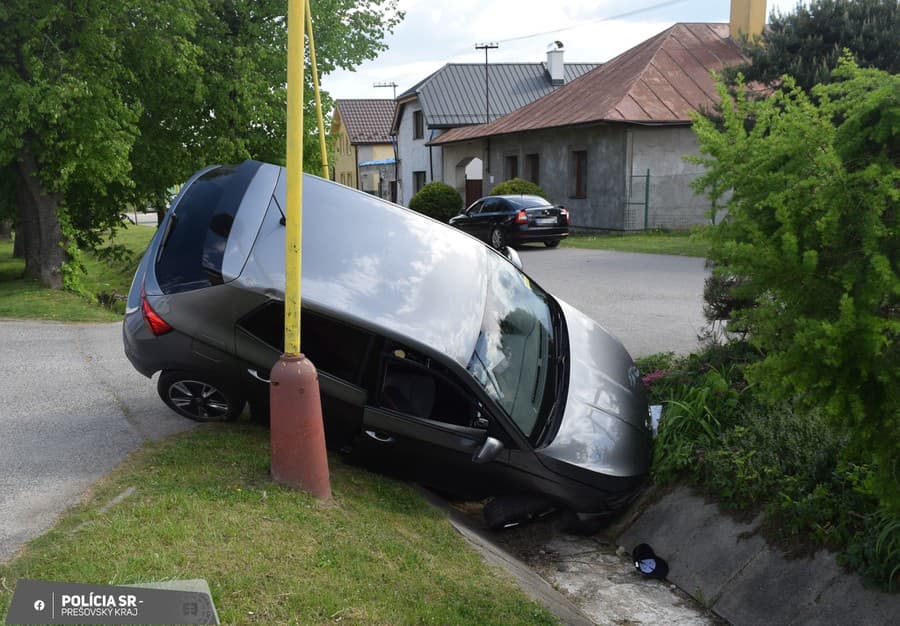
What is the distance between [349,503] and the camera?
4918mm

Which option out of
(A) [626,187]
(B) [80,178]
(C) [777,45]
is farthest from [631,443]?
(A) [626,187]

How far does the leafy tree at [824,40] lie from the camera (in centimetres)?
1966

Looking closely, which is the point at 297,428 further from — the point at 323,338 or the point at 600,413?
the point at 600,413

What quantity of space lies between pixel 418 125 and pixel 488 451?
41991 mm

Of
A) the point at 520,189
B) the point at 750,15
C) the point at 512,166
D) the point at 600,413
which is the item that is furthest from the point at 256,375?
the point at 512,166

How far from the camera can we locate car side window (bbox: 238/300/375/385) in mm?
5195

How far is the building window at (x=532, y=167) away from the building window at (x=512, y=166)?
847 mm

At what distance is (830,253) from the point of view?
3.22 m

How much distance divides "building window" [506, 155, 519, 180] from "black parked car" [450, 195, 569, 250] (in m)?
11.0

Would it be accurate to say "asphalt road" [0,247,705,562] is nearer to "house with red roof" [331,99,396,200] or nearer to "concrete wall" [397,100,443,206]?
"concrete wall" [397,100,443,206]

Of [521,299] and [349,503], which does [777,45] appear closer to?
[521,299]

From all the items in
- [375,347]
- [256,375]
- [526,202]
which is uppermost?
[526,202]

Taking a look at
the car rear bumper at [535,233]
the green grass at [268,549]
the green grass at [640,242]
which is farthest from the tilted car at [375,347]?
the car rear bumper at [535,233]

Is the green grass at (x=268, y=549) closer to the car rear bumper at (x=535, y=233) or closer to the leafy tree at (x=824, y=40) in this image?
the car rear bumper at (x=535, y=233)
